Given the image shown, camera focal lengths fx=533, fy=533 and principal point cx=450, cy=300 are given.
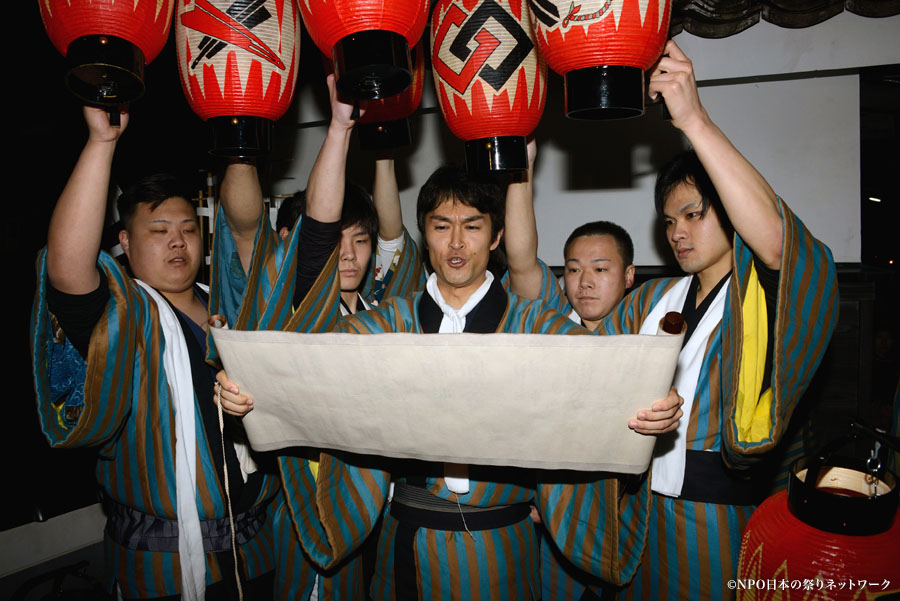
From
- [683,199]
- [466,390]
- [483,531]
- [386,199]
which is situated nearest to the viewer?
[466,390]

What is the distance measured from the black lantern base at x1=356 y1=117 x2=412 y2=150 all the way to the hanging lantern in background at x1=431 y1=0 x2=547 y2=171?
0.93ft

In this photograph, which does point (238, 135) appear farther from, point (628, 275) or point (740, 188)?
point (628, 275)

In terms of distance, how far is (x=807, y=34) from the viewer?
3.02 meters

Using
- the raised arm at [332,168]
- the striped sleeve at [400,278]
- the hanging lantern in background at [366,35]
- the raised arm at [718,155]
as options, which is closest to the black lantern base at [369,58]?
the hanging lantern in background at [366,35]

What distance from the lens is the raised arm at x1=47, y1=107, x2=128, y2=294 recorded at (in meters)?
1.52

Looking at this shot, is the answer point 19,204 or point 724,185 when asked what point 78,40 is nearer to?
point 724,185

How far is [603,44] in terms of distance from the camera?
1.14m

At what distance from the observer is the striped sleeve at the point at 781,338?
1.37 meters

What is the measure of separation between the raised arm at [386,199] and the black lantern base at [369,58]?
54.9 inches

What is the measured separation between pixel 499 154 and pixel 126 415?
1.59 meters

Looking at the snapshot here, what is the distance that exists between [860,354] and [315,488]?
315 centimetres

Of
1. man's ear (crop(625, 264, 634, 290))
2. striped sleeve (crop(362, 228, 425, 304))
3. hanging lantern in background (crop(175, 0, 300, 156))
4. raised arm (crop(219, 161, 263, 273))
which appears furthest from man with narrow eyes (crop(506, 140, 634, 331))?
hanging lantern in background (crop(175, 0, 300, 156))

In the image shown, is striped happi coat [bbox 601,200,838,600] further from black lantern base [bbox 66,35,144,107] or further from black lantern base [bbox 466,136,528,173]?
black lantern base [bbox 66,35,144,107]

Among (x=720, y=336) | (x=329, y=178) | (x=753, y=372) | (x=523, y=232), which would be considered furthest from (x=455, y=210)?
(x=753, y=372)
